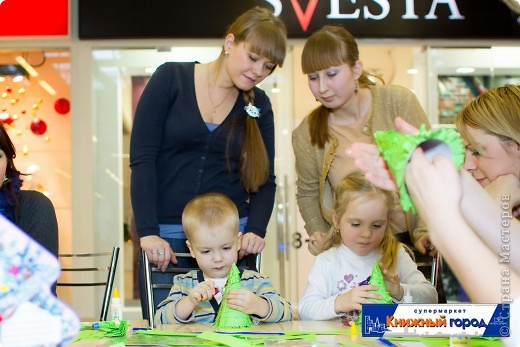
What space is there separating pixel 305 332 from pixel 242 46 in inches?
38.6

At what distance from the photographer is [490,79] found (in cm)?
477

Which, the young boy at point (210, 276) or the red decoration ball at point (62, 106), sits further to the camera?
the red decoration ball at point (62, 106)

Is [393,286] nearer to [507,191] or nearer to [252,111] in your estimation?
[507,191]

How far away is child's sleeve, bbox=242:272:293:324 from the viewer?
1.81 metres

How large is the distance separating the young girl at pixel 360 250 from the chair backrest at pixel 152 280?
370 mm

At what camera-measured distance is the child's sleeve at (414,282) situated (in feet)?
6.77

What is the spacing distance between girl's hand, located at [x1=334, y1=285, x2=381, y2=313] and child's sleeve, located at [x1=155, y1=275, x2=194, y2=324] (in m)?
0.37

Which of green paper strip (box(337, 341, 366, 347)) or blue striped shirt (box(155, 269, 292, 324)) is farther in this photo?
blue striped shirt (box(155, 269, 292, 324))

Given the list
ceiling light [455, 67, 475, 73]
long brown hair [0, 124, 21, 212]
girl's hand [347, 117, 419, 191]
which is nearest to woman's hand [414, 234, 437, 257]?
long brown hair [0, 124, 21, 212]

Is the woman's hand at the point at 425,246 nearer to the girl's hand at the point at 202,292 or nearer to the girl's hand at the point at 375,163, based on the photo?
the girl's hand at the point at 202,292

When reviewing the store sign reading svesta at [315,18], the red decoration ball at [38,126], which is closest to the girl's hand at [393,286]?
the store sign reading svesta at [315,18]

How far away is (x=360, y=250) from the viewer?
2.16 metres

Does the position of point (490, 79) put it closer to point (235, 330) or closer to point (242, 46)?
point (242, 46)

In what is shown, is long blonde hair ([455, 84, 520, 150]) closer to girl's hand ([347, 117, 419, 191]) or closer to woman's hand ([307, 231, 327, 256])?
girl's hand ([347, 117, 419, 191])
